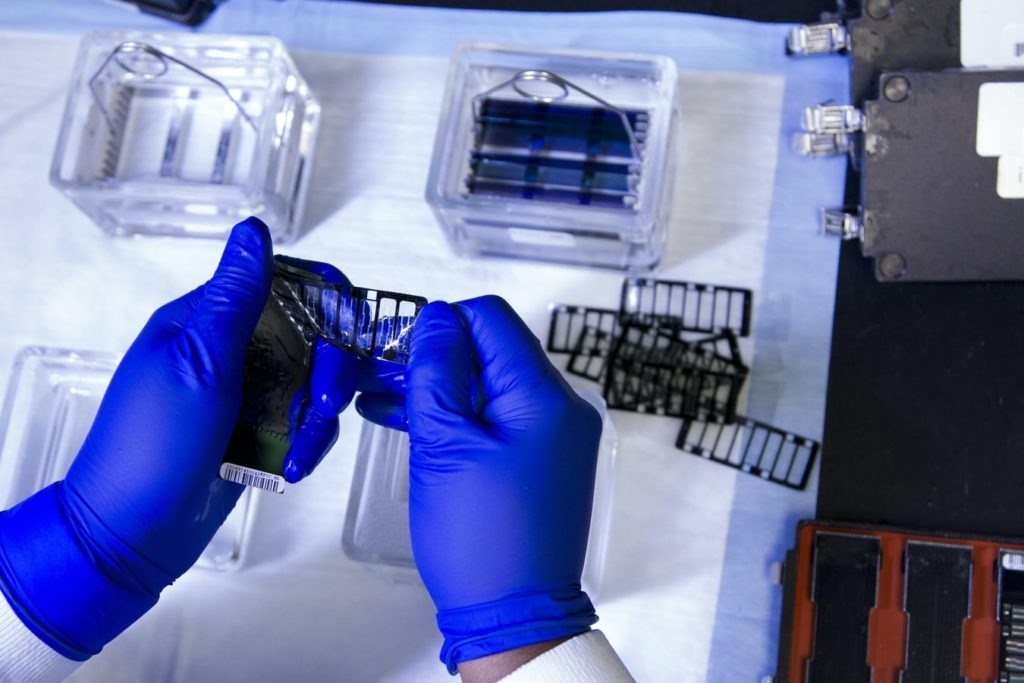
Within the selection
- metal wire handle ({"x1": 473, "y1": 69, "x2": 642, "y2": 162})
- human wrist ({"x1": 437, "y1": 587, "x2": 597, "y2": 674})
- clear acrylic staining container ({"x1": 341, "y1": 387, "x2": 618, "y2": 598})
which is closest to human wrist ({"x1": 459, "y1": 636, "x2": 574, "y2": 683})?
human wrist ({"x1": 437, "y1": 587, "x2": 597, "y2": 674})

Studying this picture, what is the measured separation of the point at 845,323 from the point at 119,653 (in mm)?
1030

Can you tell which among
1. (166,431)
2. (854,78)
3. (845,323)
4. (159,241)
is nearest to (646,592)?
(845,323)

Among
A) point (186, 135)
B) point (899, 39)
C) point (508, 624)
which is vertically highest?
point (899, 39)

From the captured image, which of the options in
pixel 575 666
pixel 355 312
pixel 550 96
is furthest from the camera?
pixel 550 96

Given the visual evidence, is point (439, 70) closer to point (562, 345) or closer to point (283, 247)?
point (283, 247)

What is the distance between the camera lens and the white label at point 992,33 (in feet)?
4.05

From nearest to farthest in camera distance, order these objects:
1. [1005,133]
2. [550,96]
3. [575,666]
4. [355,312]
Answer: [575,666] → [355,312] → [1005,133] → [550,96]

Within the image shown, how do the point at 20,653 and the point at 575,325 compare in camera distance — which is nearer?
the point at 20,653

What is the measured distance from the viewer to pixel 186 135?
1388 mm

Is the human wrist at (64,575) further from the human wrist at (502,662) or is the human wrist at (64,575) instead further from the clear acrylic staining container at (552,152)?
the clear acrylic staining container at (552,152)

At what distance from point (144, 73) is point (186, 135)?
107 mm

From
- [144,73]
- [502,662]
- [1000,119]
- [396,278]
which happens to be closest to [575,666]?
[502,662]

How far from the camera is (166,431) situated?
99cm

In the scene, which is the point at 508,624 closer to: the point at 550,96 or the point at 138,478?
the point at 138,478
